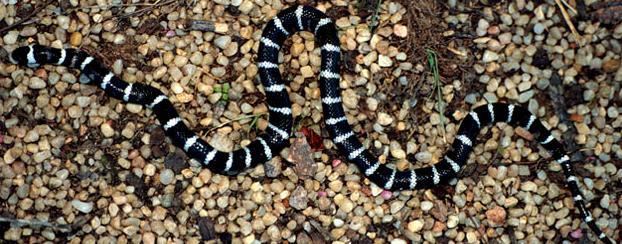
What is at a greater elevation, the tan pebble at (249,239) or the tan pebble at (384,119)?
the tan pebble at (384,119)

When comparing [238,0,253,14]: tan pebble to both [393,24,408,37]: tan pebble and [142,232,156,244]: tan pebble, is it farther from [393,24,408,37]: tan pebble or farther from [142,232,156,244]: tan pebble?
[142,232,156,244]: tan pebble

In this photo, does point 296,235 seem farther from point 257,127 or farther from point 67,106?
point 67,106

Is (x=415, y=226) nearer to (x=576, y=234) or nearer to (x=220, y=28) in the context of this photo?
(x=576, y=234)

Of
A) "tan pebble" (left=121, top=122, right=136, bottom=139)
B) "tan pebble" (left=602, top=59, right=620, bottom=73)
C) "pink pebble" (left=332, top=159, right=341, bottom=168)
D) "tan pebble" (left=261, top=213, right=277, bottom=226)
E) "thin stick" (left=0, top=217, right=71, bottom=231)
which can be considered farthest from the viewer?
"tan pebble" (left=602, top=59, right=620, bottom=73)

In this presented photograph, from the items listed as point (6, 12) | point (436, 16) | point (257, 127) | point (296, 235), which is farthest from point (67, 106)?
point (436, 16)

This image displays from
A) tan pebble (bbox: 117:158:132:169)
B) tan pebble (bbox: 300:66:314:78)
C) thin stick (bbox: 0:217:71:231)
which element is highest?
tan pebble (bbox: 300:66:314:78)

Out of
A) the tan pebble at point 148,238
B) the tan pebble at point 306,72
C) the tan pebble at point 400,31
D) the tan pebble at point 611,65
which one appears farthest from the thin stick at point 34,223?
the tan pebble at point 611,65

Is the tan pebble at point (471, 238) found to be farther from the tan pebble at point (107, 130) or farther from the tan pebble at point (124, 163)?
the tan pebble at point (107, 130)

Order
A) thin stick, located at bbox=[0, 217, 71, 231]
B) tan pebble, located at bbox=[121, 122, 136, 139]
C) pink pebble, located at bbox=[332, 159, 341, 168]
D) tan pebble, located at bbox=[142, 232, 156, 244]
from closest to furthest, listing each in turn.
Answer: thin stick, located at bbox=[0, 217, 71, 231] → tan pebble, located at bbox=[142, 232, 156, 244] → tan pebble, located at bbox=[121, 122, 136, 139] → pink pebble, located at bbox=[332, 159, 341, 168]

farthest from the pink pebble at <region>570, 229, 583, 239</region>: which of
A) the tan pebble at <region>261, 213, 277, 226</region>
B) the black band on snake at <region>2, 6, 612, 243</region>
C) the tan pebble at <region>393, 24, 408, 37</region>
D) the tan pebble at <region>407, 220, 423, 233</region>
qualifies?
the tan pebble at <region>261, 213, 277, 226</region>
